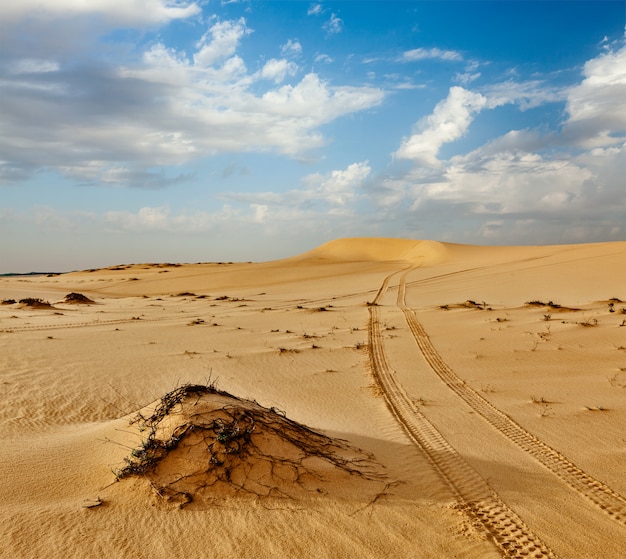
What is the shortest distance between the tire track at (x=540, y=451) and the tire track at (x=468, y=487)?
74 centimetres

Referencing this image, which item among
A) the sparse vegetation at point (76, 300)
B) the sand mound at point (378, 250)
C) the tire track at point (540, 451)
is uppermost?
the sand mound at point (378, 250)

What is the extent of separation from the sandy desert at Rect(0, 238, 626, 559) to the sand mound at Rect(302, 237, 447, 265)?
3268 centimetres

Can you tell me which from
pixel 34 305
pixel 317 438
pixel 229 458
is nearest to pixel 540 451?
pixel 317 438

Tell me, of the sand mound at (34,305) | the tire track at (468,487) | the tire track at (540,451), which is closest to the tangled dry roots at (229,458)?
the tire track at (468,487)

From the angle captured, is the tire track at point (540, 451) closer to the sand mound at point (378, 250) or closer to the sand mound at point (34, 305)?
the sand mound at point (34, 305)

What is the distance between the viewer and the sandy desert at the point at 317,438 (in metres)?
3.22

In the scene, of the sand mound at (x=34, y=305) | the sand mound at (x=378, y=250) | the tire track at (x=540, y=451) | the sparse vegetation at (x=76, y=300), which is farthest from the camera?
the sand mound at (x=378, y=250)

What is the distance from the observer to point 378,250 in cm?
5344

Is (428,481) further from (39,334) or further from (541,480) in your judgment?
(39,334)

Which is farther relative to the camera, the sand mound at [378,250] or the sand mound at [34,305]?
the sand mound at [378,250]

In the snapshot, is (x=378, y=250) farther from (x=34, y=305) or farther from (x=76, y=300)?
(x=34, y=305)

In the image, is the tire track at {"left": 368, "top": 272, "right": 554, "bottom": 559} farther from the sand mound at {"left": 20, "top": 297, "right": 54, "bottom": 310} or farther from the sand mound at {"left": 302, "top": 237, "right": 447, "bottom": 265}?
the sand mound at {"left": 302, "top": 237, "right": 447, "bottom": 265}

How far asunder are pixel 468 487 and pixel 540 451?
127 centimetres

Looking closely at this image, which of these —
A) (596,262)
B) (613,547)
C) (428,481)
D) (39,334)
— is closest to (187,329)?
(39,334)
